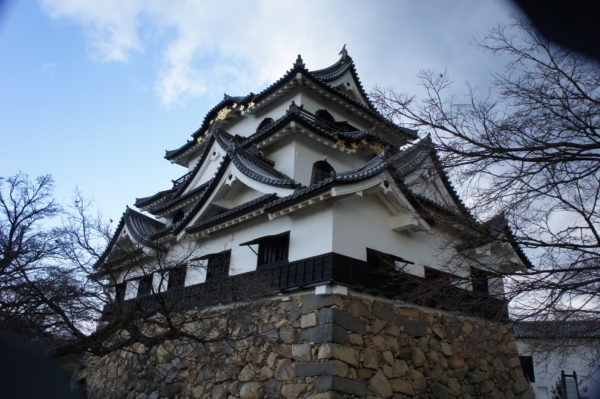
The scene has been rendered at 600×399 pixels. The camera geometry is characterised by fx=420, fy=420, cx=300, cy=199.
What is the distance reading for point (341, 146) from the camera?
13.4 metres

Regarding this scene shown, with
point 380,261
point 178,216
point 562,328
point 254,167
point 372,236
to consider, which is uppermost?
point 178,216

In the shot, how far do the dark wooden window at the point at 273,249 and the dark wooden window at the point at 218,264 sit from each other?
1387mm

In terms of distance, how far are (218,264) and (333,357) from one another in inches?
198

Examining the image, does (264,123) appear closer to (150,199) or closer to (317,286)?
(150,199)

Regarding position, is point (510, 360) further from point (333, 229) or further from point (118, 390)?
point (118, 390)

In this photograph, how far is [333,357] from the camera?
817 centimetres

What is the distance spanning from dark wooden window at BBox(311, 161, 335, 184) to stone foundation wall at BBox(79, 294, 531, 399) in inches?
190

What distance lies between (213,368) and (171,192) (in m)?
9.83

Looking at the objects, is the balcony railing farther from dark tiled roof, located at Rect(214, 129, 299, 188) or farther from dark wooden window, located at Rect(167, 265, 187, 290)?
dark tiled roof, located at Rect(214, 129, 299, 188)

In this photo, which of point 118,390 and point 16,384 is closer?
point 16,384

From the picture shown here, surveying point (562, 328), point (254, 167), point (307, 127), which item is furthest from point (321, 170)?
point (562, 328)

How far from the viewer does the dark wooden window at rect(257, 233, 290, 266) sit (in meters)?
10.4

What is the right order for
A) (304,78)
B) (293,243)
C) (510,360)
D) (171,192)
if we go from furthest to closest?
(171,192)
(304,78)
(510,360)
(293,243)

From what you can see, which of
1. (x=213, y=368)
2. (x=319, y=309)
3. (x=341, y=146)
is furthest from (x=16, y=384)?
(x=341, y=146)
